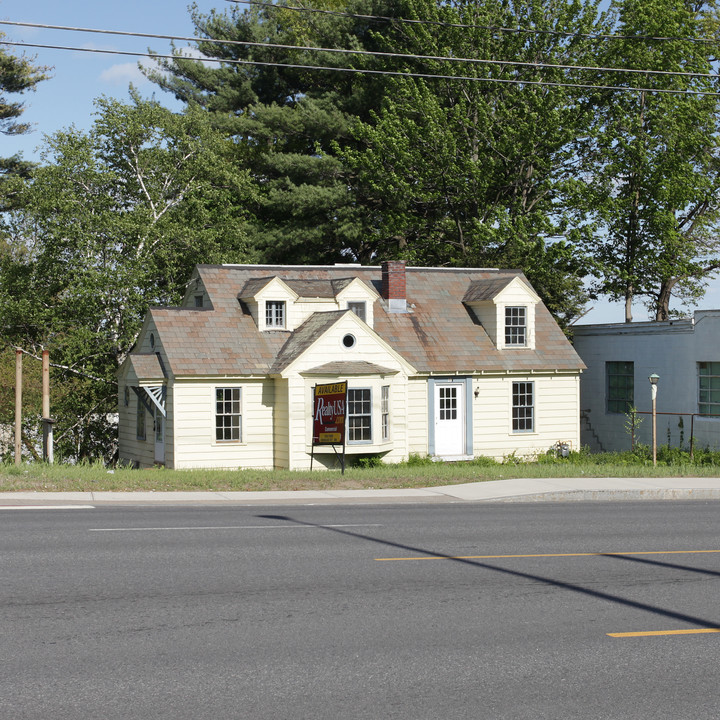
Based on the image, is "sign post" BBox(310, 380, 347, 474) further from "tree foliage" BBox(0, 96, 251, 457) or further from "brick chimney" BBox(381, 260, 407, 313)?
"tree foliage" BBox(0, 96, 251, 457)

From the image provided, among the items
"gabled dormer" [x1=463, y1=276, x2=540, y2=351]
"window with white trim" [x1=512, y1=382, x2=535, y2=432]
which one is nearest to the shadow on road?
"window with white trim" [x1=512, y1=382, x2=535, y2=432]

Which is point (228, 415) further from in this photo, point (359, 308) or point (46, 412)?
point (46, 412)

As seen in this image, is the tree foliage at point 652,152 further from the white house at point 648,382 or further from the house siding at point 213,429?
the house siding at point 213,429

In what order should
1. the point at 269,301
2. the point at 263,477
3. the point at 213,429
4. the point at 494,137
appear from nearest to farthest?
the point at 263,477
the point at 213,429
the point at 269,301
the point at 494,137

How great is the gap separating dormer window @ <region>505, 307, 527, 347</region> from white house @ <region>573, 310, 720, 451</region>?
5255 mm

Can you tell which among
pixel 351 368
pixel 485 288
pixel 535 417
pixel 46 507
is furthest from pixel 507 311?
pixel 46 507

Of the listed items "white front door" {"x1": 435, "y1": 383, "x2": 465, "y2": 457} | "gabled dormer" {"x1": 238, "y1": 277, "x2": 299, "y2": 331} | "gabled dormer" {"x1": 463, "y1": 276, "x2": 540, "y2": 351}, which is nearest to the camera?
"gabled dormer" {"x1": 238, "y1": 277, "x2": 299, "y2": 331}

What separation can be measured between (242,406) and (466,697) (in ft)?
77.0

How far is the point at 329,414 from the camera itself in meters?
27.9

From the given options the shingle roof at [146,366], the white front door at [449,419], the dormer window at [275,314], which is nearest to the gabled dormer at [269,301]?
the dormer window at [275,314]

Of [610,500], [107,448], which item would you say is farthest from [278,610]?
[107,448]

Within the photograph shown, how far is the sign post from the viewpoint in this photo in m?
27.0

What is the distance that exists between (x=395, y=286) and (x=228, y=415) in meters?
7.53

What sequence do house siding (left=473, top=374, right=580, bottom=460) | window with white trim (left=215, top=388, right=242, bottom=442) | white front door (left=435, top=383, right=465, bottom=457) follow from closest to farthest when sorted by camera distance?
window with white trim (left=215, top=388, right=242, bottom=442) < white front door (left=435, top=383, right=465, bottom=457) < house siding (left=473, top=374, right=580, bottom=460)
